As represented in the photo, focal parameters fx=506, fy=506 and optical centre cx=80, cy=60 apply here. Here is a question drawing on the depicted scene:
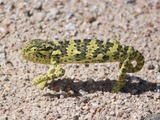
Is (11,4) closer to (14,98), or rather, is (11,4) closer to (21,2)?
(21,2)

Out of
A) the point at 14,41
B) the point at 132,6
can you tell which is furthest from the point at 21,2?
the point at 132,6

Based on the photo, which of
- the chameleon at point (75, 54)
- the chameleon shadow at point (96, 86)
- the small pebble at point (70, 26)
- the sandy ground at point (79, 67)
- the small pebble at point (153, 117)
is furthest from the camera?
the small pebble at point (70, 26)

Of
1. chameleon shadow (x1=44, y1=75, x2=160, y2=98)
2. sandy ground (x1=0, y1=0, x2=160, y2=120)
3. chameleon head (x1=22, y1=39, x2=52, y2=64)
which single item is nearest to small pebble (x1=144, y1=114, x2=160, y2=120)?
sandy ground (x1=0, y1=0, x2=160, y2=120)

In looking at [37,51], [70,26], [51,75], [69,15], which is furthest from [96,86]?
[69,15]

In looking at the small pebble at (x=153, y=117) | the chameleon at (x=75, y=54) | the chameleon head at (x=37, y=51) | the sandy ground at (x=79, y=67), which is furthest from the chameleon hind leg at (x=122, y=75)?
the chameleon head at (x=37, y=51)

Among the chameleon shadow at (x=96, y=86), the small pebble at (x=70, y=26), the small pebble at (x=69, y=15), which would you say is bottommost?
the chameleon shadow at (x=96, y=86)

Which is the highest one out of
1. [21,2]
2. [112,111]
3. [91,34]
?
[21,2]

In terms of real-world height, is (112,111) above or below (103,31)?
below

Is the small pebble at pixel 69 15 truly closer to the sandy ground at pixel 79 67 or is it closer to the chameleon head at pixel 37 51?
the sandy ground at pixel 79 67
